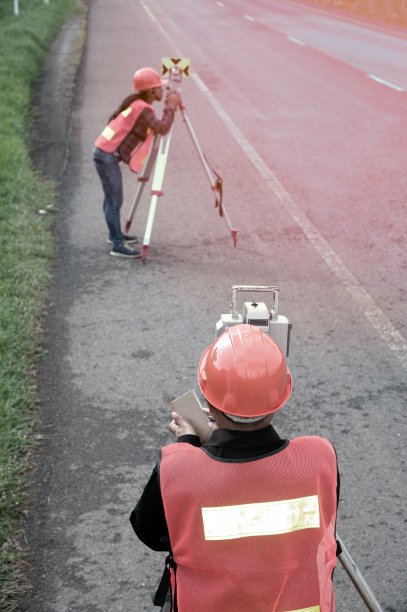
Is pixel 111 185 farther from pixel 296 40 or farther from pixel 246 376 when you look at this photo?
pixel 296 40

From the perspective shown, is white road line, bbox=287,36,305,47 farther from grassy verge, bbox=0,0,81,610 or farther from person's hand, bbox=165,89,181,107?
person's hand, bbox=165,89,181,107

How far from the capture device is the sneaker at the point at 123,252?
7238 millimetres

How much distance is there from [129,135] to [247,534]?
555cm

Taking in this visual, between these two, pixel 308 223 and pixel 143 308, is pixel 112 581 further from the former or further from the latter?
pixel 308 223

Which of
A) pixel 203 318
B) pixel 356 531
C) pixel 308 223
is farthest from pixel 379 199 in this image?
pixel 356 531

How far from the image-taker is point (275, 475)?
2000mm

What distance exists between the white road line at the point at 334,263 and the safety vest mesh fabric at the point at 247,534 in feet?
11.2

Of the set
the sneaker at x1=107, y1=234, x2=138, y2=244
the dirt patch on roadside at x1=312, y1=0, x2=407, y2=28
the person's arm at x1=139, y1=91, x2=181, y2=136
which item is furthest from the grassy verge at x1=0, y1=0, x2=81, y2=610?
the dirt patch on roadside at x1=312, y1=0, x2=407, y2=28

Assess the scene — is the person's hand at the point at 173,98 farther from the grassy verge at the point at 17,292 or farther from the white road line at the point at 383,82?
the white road line at the point at 383,82

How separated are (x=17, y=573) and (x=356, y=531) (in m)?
1.63

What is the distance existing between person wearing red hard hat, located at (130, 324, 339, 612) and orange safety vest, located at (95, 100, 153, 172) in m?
5.04

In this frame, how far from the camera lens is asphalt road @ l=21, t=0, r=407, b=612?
364cm

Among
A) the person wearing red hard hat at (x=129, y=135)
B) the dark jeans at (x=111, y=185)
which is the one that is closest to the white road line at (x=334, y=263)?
the person wearing red hard hat at (x=129, y=135)

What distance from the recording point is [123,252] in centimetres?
727
